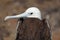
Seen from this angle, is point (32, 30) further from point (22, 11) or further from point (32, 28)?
point (22, 11)

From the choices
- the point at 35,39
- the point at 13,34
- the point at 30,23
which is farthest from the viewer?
the point at 13,34

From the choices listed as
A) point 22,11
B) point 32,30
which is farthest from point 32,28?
point 22,11

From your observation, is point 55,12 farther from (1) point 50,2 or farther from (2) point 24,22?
(2) point 24,22

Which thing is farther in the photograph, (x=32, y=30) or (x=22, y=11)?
(x=22, y=11)

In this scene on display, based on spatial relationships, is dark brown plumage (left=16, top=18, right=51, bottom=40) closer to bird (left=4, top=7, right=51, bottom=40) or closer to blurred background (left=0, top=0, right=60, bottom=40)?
bird (left=4, top=7, right=51, bottom=40)

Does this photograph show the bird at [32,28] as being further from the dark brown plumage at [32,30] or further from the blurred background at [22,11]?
the blurred background at [22,11]

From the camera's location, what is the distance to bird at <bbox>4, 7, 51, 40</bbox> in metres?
2.24

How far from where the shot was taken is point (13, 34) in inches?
127

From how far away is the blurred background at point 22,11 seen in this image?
10.7 ft

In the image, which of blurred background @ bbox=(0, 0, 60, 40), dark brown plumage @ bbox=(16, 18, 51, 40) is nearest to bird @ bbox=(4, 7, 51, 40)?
dark brown plumage @ bbox=(16, 18, 51, 40)

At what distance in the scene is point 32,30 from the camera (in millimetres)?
2316

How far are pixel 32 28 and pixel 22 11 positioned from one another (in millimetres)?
1258

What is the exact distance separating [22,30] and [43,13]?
128cm

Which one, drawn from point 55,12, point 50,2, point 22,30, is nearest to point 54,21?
point 55,12
